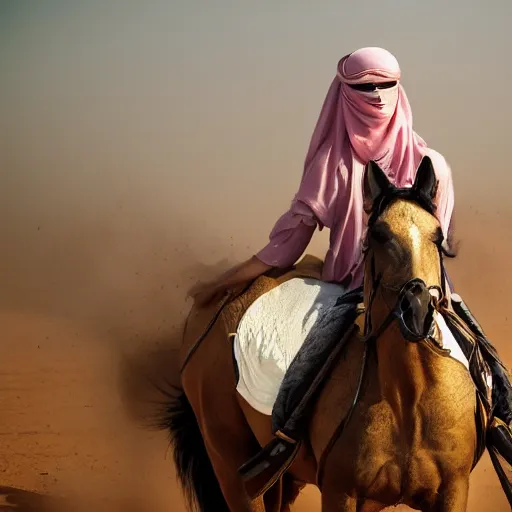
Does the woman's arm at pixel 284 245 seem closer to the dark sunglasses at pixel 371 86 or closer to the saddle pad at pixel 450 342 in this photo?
the dark sunglasses at pixel 371 86

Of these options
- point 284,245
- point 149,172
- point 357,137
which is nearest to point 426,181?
point 357,137

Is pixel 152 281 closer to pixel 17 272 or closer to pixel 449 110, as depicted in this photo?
pixel 17 272

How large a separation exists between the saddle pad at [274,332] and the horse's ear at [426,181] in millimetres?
646

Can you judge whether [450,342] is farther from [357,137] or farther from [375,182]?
[357,137]

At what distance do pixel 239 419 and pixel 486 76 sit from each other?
2519mm

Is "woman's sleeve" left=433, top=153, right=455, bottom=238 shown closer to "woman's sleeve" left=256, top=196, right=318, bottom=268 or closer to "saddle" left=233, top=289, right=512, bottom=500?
"saddle" left=233, top=289, right=512, bottom=500

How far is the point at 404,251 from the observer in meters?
2.88

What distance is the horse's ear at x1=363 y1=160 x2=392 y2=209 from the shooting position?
3.04 metres

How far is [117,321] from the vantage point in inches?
228

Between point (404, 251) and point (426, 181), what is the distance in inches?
9.7

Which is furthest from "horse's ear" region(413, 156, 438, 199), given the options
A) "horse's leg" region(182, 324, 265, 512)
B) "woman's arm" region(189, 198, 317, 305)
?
"horse's leg" region(182, 324, 265, 512)

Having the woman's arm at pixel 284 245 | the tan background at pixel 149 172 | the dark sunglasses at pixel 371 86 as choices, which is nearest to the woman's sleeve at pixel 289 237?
the woman's arm at pixel 284 245

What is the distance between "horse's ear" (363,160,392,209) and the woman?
539 millimetres

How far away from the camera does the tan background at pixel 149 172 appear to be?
5457 millimetres
